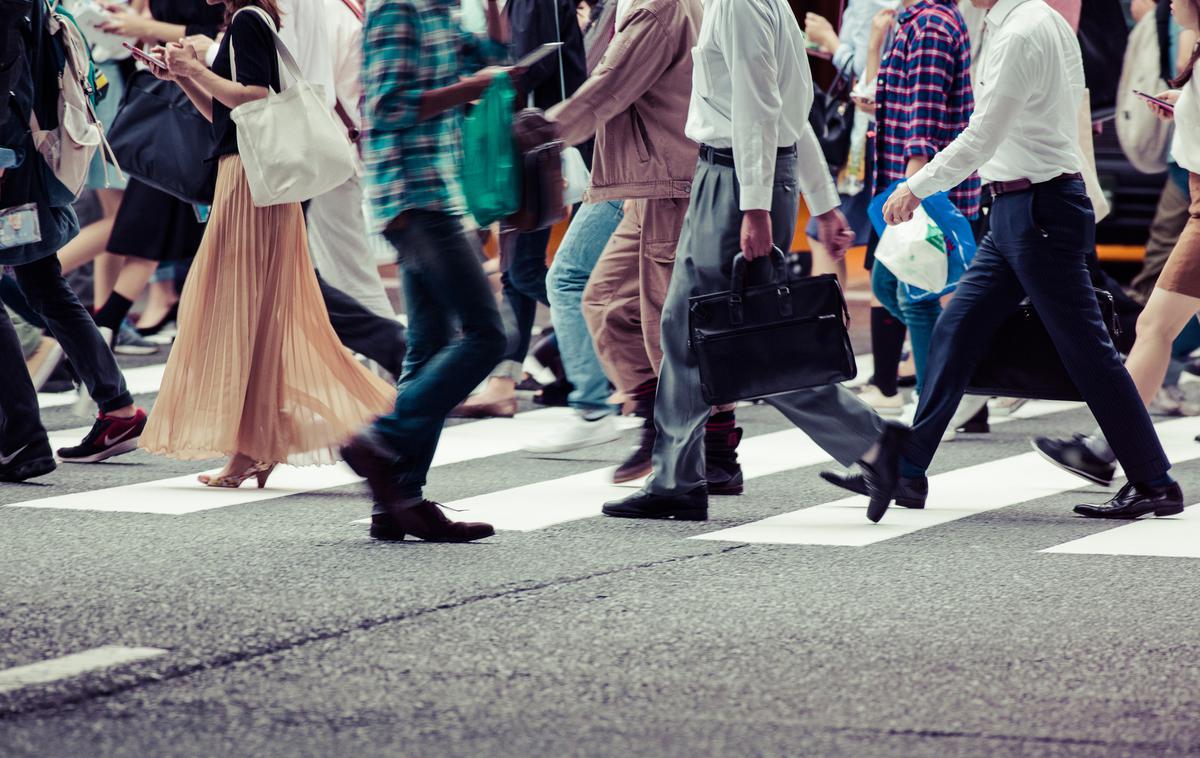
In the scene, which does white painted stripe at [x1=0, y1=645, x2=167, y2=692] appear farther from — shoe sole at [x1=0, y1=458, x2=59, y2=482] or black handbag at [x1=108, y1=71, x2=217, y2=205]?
black handbag at [x1=108, y1=71, x2=217, y2=205]

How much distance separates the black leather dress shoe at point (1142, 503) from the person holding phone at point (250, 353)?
2.47 meters

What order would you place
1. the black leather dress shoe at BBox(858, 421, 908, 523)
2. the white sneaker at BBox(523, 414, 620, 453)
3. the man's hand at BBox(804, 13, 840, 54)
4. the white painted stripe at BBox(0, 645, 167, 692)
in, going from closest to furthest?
the white painted stripe at BBox(0, 645, 167, 692)
the black leather dress shoe at BBox(858, 421, 908, 523)
the white sneaker at BBox(523, 414, 620, 453)
the man's hand at BBox(804, 13, 840, 54)

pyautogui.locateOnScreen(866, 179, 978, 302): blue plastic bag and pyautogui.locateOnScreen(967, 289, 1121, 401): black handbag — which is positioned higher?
pyautogui.locateOnScreen(866, 179, 978, 302): blue plastic bag

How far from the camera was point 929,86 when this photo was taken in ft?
27.7

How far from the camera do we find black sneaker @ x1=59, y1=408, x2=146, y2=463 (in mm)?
7906

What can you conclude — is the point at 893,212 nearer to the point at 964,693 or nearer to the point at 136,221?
the point at 964,693

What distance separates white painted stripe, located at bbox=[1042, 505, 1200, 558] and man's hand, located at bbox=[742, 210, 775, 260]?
121 centimetres

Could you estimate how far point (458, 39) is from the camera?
574 centimetres

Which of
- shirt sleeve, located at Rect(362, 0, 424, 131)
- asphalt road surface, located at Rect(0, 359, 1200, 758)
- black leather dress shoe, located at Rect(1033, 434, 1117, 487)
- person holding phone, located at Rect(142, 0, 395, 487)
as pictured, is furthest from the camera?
black leather dress shoe, located at Rect(1033, 434, 1117, 487)

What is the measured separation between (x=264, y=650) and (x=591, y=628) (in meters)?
0.76

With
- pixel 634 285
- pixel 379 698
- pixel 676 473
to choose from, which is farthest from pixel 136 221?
pixel 379 698

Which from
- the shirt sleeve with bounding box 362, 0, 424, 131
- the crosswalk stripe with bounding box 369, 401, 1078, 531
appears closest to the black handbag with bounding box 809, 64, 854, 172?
the crosswalk stripe with bounding box 369, 401, 1078, 531

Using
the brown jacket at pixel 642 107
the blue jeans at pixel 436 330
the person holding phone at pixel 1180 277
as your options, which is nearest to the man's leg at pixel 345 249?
the brown jacket at pixel 642 107

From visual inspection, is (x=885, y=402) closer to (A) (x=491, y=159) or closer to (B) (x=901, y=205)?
(B) (x=901, y=205)
